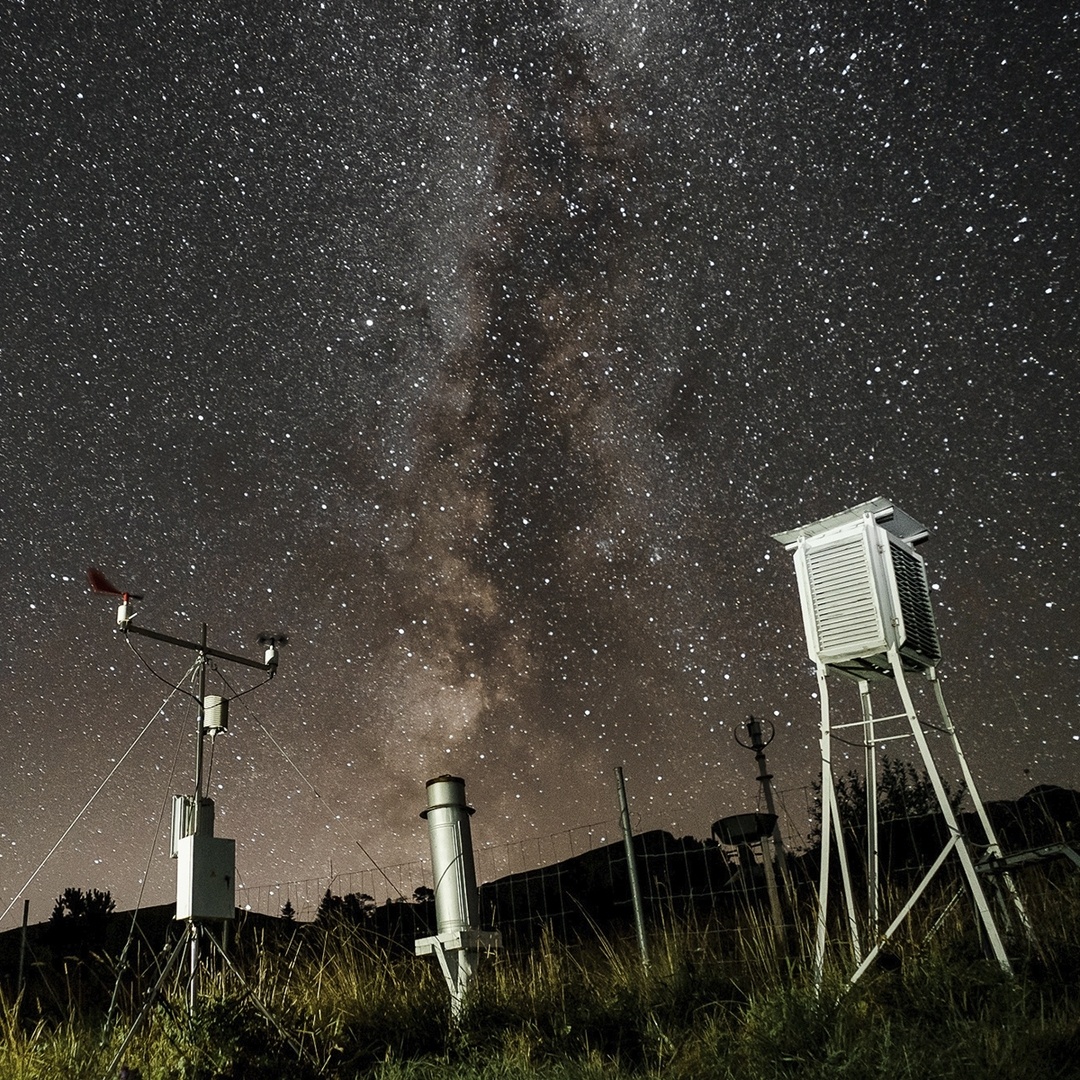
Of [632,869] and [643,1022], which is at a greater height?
[632,869]

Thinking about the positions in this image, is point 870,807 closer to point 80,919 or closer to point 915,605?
point 915,605

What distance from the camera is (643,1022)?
6.42m

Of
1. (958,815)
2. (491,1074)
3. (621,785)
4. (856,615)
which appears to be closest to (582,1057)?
(491,1074)

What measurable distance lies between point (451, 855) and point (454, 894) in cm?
27

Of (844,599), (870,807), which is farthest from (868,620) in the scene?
(870,807)

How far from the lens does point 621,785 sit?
8.20m

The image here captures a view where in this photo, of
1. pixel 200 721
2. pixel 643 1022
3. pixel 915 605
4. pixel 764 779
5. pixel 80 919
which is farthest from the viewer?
pixel 80 919

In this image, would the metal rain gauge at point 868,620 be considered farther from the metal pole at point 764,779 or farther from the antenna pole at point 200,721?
the antenna pole at point 200,721

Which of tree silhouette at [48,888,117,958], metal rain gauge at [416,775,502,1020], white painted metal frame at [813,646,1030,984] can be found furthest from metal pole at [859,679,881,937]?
tree silhouette at [48,888,117,958]

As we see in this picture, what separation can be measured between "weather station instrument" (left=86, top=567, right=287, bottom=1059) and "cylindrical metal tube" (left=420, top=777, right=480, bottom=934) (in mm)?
1451

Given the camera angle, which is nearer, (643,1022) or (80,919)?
(643,1022)

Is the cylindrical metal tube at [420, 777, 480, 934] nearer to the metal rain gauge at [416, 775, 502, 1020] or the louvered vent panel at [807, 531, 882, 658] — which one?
the metal rain gauge at [416, 775, 502, 1020]

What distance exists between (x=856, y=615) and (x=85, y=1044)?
18.6 feet

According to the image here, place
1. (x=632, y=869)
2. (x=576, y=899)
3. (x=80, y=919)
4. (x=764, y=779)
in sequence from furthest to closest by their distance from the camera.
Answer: (x=80, y=919) < (x=576, y=899) < (x=764, y=779) < (x=632, y=869)
